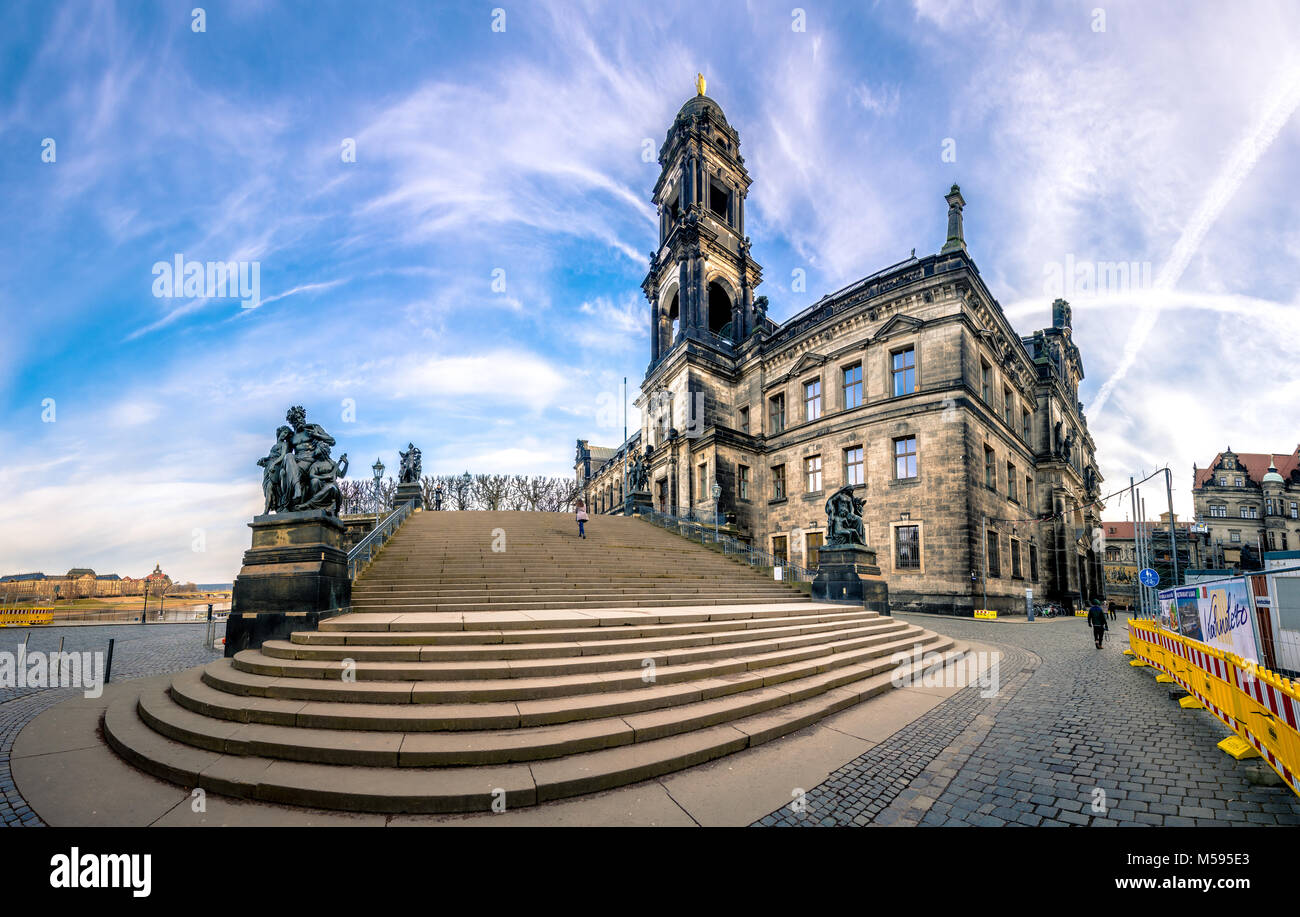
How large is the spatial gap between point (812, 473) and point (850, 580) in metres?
13.5

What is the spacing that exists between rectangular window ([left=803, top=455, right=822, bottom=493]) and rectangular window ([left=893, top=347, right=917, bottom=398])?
5.20 metres

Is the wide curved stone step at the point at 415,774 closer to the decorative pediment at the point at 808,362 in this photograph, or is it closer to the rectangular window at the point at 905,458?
the rectangular window at the point at 905,458

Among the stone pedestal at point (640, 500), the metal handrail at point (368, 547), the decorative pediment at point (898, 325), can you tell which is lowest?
the metal handrail at point (368, 547)

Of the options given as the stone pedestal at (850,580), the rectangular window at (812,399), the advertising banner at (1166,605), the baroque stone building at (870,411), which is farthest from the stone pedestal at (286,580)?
the rectangular window at (812,399)

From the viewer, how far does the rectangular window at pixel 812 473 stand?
26906mm

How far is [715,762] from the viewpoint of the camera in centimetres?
485

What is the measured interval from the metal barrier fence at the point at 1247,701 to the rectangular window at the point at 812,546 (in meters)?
17.9

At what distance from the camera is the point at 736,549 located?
745 inches

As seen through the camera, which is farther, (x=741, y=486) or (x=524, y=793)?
(x=741, y=486)

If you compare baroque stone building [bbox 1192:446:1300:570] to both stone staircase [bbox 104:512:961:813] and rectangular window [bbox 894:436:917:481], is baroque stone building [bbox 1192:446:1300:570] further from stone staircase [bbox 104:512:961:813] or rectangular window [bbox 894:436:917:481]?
stone staircase [bbox 104:512:961:813]

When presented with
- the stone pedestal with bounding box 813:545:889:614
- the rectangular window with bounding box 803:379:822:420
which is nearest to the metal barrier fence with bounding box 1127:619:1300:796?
the stone pedestal with bounding box 813:545:889:614
